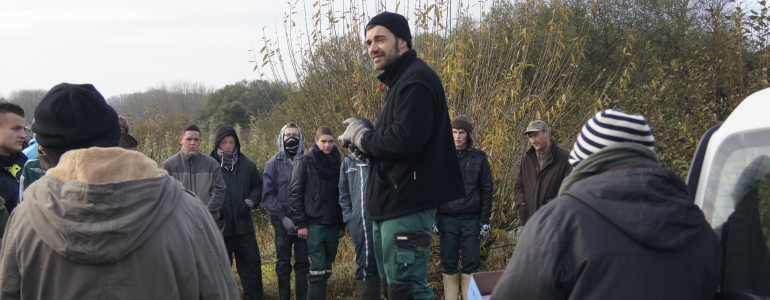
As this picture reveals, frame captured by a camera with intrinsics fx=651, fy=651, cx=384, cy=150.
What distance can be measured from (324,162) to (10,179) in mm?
3201

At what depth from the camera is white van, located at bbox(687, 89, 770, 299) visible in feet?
7.25

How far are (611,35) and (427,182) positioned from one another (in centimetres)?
1679

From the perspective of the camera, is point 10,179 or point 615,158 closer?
point 615,158

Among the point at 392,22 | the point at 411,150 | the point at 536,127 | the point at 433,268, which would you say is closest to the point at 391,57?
the point at 392,22

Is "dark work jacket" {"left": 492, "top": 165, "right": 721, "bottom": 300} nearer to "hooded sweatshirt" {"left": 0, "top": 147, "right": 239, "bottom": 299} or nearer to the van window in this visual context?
the van window

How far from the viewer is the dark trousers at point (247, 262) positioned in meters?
7.32

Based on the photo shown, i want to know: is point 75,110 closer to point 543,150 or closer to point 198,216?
point 198,216

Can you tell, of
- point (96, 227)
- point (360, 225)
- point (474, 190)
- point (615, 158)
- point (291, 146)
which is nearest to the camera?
point (96, 227)

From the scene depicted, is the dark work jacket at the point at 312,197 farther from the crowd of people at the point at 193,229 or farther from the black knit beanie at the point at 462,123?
the crowd of people at the point at 193,229

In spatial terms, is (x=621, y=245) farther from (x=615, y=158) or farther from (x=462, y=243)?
(x=462, y=243)

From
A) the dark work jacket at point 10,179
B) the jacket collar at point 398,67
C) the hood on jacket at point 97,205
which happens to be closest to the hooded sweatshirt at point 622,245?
the hood on jacket at point 97,205

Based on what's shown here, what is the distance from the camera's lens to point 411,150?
3650mm

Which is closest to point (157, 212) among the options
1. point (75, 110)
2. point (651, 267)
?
point (75, 110)

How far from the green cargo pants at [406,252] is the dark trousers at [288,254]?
3615 millimetres
